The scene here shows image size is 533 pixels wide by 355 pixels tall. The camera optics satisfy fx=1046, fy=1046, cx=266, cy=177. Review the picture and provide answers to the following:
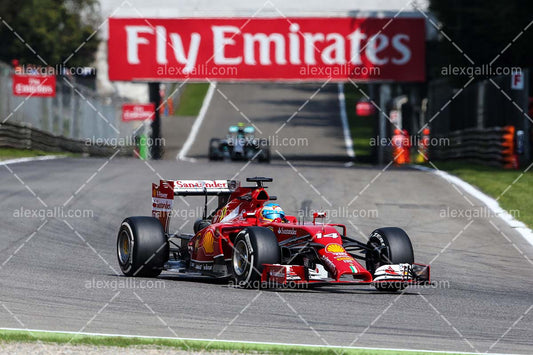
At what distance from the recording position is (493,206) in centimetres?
1894

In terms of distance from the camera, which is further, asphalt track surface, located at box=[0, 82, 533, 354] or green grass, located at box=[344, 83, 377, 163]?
green grass, located at box=[344, 83, 377, 163]

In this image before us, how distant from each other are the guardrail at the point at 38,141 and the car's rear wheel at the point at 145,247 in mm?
21059

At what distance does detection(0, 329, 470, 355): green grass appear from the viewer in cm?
693

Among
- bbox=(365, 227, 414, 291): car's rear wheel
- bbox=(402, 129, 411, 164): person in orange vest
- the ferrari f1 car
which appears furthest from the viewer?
bbox=(402, 129, 411, 164): person in orange vest

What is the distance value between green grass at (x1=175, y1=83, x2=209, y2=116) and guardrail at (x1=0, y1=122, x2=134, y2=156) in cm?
2937

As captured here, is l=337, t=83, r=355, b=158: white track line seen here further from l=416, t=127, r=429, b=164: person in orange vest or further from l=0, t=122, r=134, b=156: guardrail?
l=0, t=122, r=134, b=156: guardrail

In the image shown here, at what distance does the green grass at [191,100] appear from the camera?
7183 centimetres

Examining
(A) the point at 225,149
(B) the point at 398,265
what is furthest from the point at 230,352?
(A) the point at 225,149

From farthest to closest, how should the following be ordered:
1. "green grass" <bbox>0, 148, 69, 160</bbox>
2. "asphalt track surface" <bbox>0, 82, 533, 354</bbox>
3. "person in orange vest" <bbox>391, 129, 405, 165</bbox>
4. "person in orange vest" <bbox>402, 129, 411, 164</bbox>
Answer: "person in orange vest" <bbox>391, 129, 405, 165</bbox>, "person in orange vest" <bbox>402, 129, 411, 164</bbox>, "green grass" <bbox>0, 148, 69, 160</bbox>, "asphalt track surface" <bbox>0, 82, 533, 354</bbox>

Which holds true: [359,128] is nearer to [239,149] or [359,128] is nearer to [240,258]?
[239,149]

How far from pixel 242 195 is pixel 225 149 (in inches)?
980

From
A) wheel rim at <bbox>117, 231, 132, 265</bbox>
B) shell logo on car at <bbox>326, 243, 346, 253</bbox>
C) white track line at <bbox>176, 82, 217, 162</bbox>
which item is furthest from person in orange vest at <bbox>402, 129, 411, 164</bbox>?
shell logo on car at <bbox>326, 243, 346, 253</bbox>

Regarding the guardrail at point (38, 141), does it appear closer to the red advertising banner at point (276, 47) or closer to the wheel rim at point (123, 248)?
the red advertising banner at point (276, 47)

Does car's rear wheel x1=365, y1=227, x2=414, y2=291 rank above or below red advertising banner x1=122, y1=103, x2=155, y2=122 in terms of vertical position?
below
